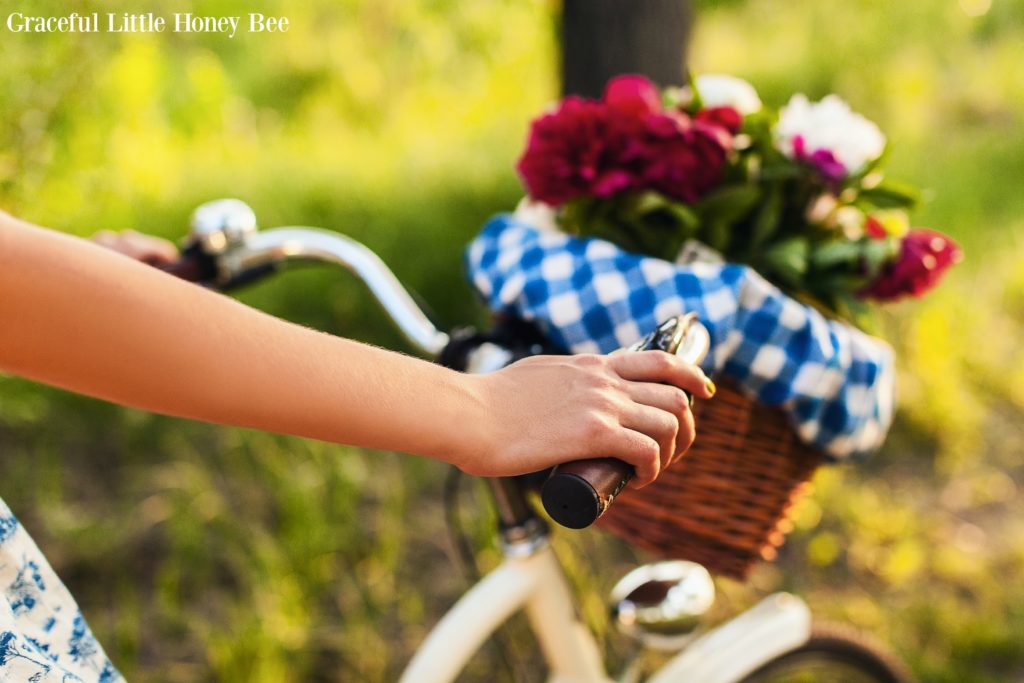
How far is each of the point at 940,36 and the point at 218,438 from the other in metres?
6.66

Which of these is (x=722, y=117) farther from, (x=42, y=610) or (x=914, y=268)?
(x=42, y=610)

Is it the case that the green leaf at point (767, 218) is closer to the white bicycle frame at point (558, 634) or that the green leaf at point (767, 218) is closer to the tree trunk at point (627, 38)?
the white bicycle frame at point (558, 634)

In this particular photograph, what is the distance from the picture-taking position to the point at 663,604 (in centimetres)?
142

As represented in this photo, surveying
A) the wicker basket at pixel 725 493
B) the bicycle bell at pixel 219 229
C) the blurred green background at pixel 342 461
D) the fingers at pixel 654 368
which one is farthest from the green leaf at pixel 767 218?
the bicycle bell at pixel 219 229

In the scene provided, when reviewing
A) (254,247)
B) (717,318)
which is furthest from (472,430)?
(254,247)

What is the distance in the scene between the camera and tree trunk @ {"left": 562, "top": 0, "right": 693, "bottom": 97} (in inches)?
97.7

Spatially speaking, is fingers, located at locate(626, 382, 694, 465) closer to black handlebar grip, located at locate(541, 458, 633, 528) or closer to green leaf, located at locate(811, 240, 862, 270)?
black handlebar grip, located at locate(541, 458, 633, 528)

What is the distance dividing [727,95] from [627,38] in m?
1.26

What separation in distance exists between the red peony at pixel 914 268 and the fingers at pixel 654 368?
529mm

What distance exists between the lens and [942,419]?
3.38 metres

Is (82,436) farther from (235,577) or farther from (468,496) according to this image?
(468,496)

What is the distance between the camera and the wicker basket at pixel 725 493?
116cm

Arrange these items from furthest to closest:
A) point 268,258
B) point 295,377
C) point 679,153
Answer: point 268,258 → point 679,153 → point 295,377

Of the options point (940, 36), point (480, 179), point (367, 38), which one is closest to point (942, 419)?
point (480, 179)
